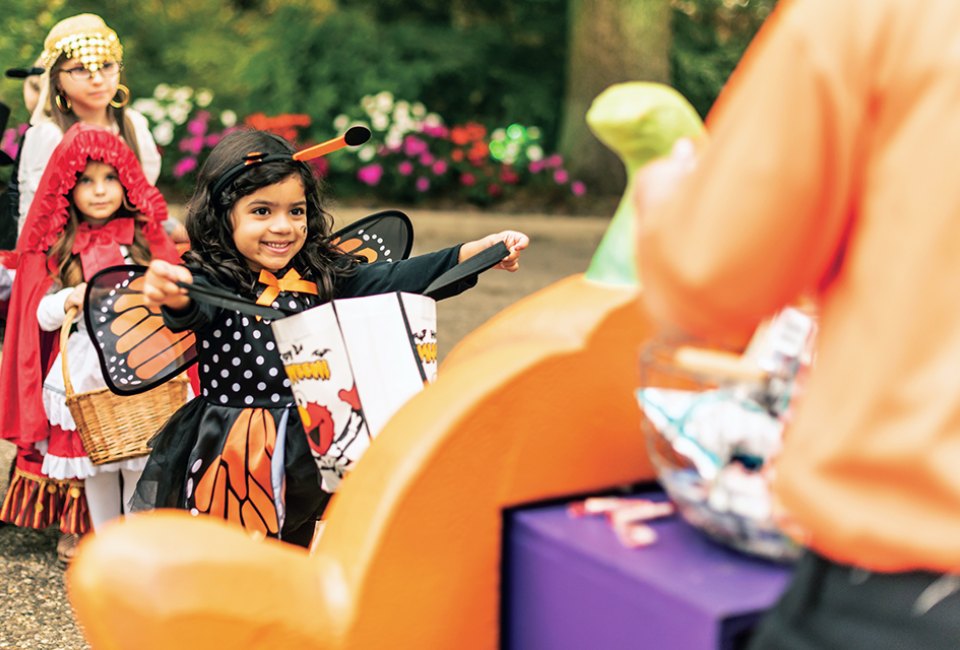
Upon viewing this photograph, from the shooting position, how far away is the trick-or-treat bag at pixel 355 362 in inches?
83.4

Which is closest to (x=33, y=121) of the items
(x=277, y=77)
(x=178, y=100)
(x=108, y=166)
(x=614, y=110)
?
(x=108, y=166)

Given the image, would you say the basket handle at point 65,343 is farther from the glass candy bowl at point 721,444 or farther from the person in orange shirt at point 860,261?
the person in orange shirt at point 860,261

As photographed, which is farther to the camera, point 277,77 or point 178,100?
point 277,77

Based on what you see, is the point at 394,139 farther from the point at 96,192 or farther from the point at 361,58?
the point at 96,192

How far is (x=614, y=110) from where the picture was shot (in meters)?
1.74

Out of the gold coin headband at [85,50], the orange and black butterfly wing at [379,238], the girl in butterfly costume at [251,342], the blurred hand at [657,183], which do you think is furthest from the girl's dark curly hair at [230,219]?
the blurred hand at [657,183]

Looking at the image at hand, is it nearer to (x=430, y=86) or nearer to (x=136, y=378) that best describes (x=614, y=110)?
(x=136, y=378)

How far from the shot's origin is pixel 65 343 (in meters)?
3.68

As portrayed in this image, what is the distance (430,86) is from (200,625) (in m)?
10.7

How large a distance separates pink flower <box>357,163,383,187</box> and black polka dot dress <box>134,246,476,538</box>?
24.5ft

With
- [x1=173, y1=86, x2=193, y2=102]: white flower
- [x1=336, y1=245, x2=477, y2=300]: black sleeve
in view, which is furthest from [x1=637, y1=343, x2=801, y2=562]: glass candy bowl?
[x1=173, y1=86, x2=193, y2=102]: white flower

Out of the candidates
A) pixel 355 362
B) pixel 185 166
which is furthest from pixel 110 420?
pixel 185 166

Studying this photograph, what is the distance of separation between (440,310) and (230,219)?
4354 millimetres

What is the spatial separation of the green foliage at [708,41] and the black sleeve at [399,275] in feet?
32.3
